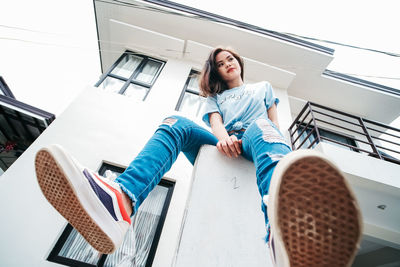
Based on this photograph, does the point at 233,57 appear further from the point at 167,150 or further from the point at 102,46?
the point at 102,46

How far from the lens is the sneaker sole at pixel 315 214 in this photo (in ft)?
1.04

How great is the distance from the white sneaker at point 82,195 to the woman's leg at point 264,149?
0.48 metres

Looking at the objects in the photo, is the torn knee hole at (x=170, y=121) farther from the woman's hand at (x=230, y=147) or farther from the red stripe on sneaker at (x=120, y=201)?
the red stripe on sneaker at (x=120, y=201)

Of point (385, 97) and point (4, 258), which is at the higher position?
point (385, 97)

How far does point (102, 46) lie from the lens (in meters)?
4.20

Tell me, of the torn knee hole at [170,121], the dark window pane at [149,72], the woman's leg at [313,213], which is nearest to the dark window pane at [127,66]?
the dark window pane at [149,72]

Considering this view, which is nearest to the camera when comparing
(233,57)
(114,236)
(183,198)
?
(114,236)

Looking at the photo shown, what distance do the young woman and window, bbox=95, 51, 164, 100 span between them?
2.55 m

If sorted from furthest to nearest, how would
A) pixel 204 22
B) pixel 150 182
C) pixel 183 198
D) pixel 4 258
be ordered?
pixel 204 22
pixel 183 198
pixel 4 258
pixel 150 182

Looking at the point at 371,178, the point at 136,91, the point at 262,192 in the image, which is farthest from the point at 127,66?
the point at 371,178

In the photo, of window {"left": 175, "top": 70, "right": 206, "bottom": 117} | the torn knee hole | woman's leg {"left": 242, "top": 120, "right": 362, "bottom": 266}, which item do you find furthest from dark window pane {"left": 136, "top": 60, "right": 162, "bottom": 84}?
woman's leg {"left": 242, "top": 120, "right": 362, "bottom": 266}

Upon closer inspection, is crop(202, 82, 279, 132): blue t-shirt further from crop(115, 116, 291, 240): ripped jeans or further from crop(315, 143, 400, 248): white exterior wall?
crop(315, 143, 400, 248): white exterior wall

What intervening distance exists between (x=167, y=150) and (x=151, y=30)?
4117 millimetres

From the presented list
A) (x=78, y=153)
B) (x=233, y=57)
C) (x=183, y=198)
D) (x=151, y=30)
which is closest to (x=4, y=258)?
(x=78, y=153)
